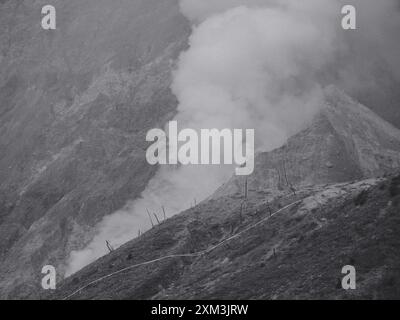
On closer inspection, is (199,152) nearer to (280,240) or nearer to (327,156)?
(327,156)

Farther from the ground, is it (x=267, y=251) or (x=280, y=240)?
(x=280, y=240)

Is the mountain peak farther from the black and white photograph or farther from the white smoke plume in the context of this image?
the white smoke plume

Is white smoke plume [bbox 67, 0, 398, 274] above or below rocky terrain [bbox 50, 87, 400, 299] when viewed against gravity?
above

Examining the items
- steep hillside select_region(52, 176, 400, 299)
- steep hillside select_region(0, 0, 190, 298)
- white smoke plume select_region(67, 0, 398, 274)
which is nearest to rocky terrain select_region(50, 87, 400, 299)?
steep hillside select_region(52, 176, 400, 299)

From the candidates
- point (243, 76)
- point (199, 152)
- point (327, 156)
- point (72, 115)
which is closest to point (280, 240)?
point (327, 156)

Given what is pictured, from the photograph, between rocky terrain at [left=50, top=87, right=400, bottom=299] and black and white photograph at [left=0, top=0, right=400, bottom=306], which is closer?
rocky terrain at [left=50, top=87, right=400, bottom=299]

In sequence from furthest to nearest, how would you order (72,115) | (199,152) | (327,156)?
(72,115)
(199,152)
(327,156)

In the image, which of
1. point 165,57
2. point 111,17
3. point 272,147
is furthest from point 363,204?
point 111,17

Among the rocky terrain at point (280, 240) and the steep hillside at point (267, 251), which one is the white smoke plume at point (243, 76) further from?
the steep hillside at point (267, 251)
